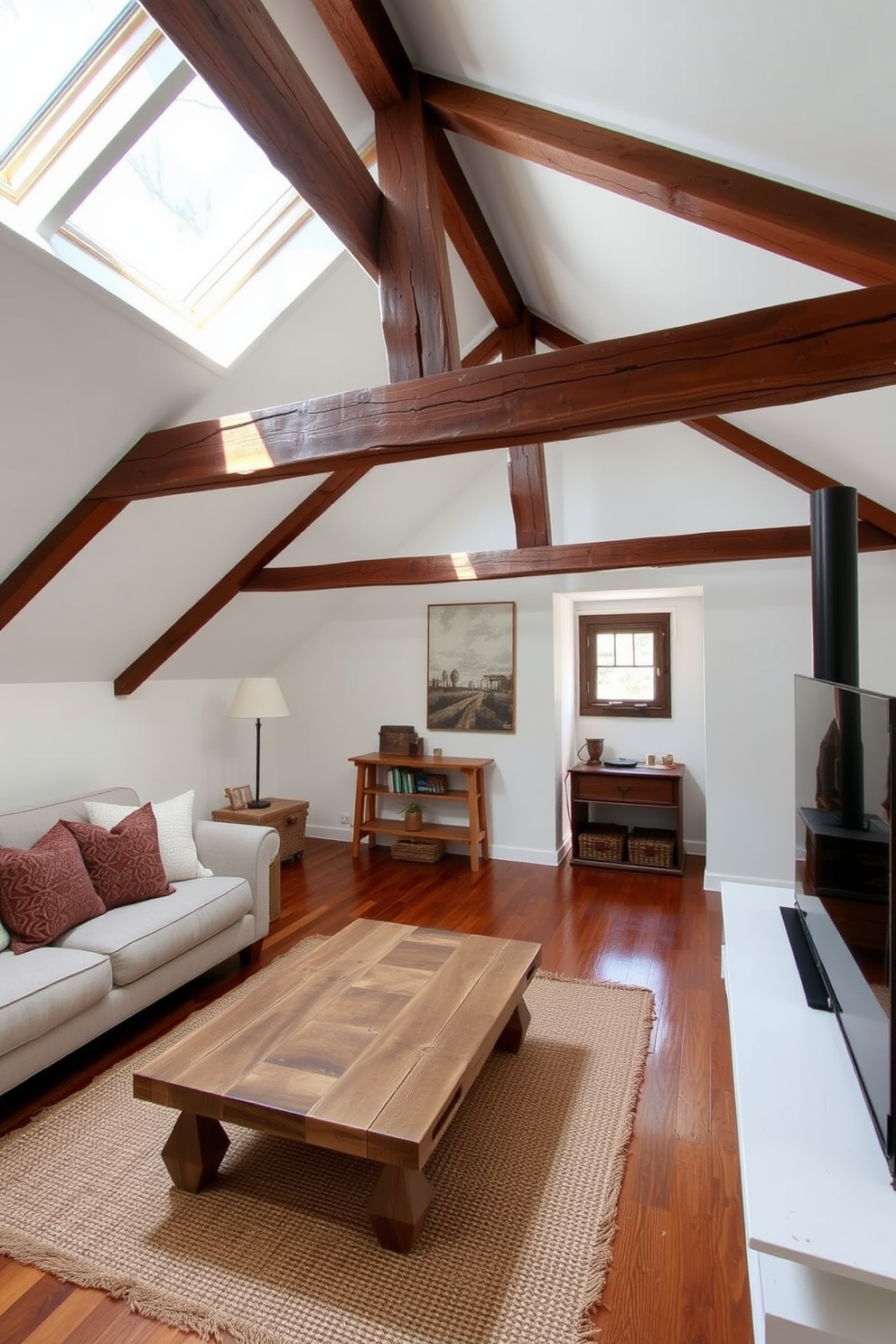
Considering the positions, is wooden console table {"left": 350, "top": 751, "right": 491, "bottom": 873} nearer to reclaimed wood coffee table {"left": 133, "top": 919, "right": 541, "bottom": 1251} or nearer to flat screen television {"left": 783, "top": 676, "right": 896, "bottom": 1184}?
reclaimed wood coffee table {"left": 133, "top": 919, "right": 541, "bottom": 1251}

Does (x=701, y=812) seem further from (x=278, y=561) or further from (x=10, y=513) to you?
(x=10, y=513)

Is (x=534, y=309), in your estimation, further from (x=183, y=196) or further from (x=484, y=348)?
(x=183, y=196)

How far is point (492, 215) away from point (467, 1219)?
143 inches

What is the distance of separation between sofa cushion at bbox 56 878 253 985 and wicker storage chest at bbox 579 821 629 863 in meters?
2.57

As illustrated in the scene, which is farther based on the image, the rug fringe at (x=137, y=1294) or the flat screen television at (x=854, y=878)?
the rug fringe at (x=137, y=1294)

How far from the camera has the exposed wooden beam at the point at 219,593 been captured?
4074mm

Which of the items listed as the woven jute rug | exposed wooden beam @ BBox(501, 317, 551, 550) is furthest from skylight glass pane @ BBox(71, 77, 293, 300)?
the woven jute rug

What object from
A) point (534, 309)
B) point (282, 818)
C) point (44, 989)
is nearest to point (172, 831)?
point (44, 989)

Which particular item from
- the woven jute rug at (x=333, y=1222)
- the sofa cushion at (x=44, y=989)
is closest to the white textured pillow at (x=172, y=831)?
the sofa cushion at (x=44, y=989)

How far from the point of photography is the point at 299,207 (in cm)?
252

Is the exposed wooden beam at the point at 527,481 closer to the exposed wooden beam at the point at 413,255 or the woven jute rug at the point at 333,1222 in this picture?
the exposed wooden beam at the point at 413,255

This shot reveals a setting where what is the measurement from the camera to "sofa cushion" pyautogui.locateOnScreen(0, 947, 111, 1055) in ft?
6.63

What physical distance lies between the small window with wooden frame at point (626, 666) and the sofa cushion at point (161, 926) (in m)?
3.24

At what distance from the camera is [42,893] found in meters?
2.49
